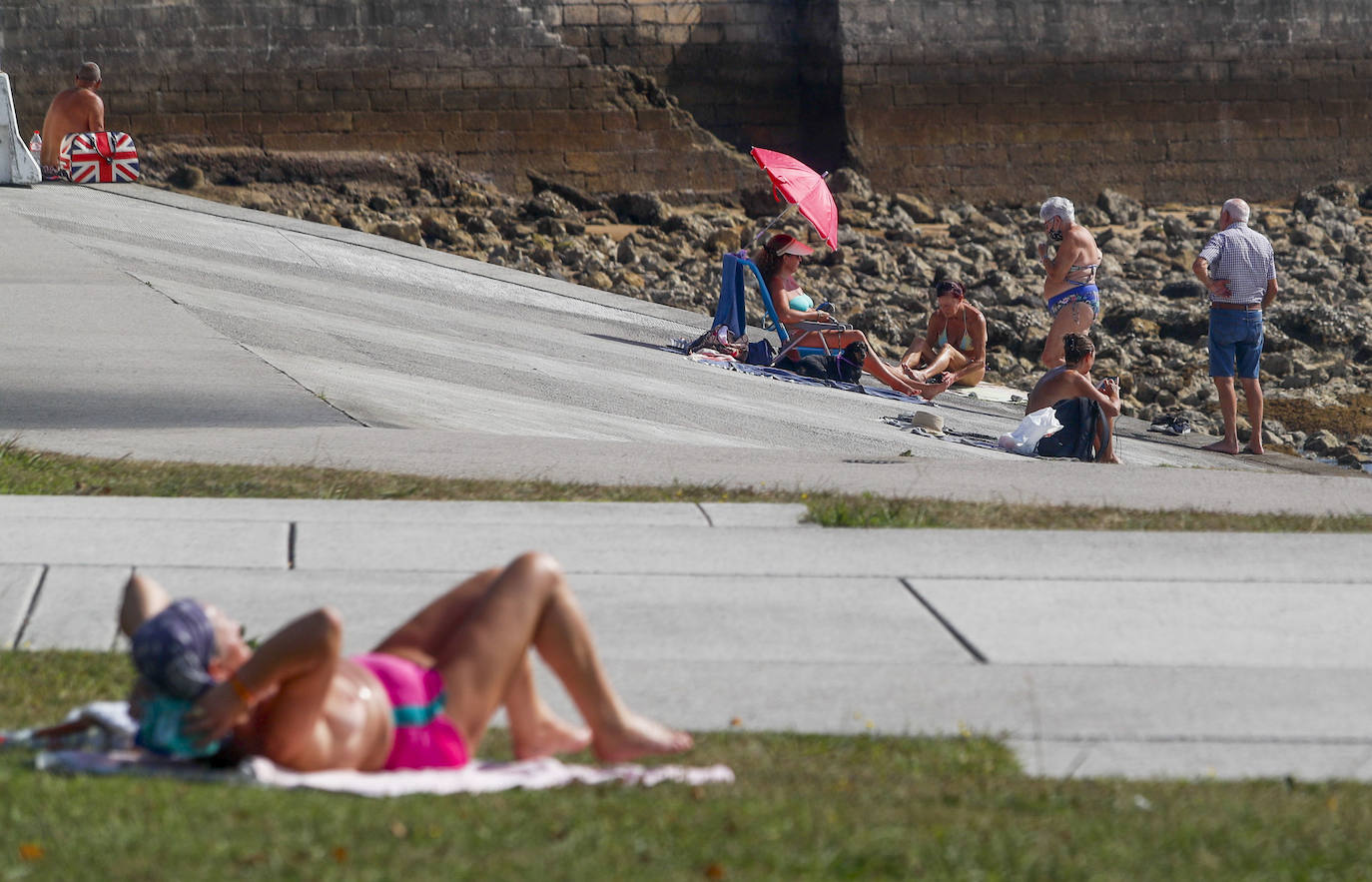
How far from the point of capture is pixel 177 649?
3.58m

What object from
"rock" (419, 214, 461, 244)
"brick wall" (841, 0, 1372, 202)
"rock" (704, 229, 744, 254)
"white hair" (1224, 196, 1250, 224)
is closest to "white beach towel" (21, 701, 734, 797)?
"white hair" (1224, 196, 1250, 224)

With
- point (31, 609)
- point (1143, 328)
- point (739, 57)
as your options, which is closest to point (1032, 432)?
point (31, 609)

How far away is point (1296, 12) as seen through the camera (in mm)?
29266

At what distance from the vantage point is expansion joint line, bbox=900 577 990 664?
5.46m

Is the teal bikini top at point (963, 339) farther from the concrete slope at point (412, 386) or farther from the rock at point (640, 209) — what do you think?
the rock at point (640, 209)

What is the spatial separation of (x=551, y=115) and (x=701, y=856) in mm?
24038

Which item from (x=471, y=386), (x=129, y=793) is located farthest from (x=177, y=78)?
(x=129, y=793)

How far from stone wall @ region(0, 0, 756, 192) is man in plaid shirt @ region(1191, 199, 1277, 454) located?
15.5 metres

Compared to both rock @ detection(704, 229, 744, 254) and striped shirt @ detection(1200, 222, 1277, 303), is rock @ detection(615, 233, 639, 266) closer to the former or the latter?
rock @ detection(704, 229, 744, 254)

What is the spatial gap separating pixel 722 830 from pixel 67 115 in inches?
731

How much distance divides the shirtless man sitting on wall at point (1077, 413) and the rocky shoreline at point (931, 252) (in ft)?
14.0

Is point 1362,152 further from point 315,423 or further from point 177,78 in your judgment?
point 315,423

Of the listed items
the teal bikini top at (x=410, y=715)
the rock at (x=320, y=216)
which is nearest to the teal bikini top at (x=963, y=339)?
the teal bikini top at (x=410, y=715)

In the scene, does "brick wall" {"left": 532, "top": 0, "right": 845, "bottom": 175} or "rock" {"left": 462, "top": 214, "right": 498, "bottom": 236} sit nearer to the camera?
"rock" {"left": 462, "top": 214, "right": 498, "bottom": 236}
